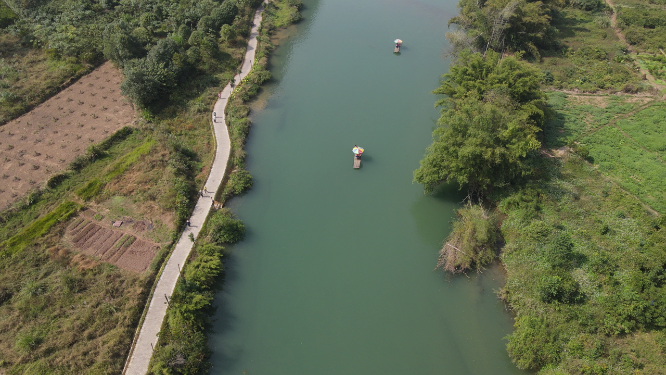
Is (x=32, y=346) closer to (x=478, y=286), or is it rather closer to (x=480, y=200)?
(x=478, y=286)

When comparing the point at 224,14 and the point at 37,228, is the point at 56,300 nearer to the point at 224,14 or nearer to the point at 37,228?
the point at 37,228

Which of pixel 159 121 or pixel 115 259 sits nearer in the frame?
pixel 115 259

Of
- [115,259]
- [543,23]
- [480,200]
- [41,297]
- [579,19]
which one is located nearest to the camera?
[41,297]

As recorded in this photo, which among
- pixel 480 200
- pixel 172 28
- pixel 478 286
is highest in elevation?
pixel 172 28

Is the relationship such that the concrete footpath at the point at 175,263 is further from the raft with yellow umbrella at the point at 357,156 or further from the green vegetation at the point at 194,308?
the raft with yellow umbrella at the point at 357,156

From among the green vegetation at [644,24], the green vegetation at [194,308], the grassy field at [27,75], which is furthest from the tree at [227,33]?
the green vegetation at [644,24]

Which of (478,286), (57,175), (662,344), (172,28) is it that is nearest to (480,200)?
(478,286)
